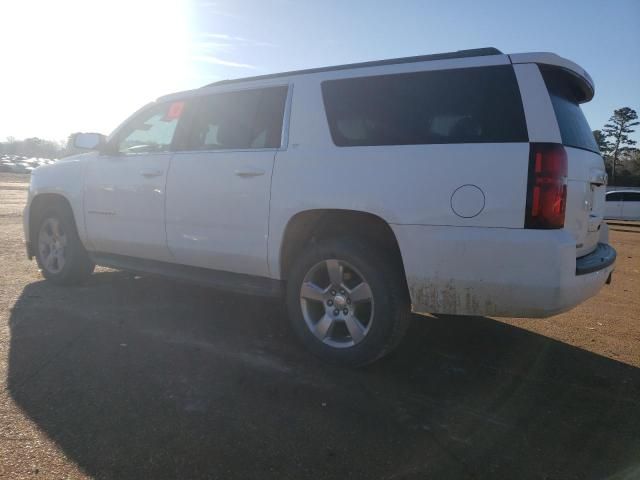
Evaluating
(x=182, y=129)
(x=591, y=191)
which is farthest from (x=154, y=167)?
(x=591, y=191)

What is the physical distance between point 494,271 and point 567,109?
126 cm

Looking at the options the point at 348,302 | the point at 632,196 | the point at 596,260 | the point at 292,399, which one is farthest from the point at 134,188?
the point at 632,196

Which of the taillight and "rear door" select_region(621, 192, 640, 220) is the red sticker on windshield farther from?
"rear door" select_region(621, 192, 640, 220)

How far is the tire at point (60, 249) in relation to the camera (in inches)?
219

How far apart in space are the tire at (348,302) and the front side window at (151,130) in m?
2.00

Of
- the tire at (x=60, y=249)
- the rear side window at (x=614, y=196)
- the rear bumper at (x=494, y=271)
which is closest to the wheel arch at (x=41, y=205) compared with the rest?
the tire at (x=60, y=249)

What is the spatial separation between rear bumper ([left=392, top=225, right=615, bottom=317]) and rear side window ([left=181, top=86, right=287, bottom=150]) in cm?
146

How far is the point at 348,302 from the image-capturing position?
3.64 meters

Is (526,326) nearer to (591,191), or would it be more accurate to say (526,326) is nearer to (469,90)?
(591,191)

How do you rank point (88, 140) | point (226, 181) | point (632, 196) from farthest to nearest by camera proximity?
point (632, 196) < point (88, 140) < point (226, 181)

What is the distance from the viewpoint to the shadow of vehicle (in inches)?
97.3

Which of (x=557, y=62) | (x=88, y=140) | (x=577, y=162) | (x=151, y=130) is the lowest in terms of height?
(x=577, y=162)

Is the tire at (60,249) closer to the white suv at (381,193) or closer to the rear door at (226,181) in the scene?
the white suv at (381,193)

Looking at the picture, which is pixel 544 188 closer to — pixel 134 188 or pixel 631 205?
pixel 134 188
